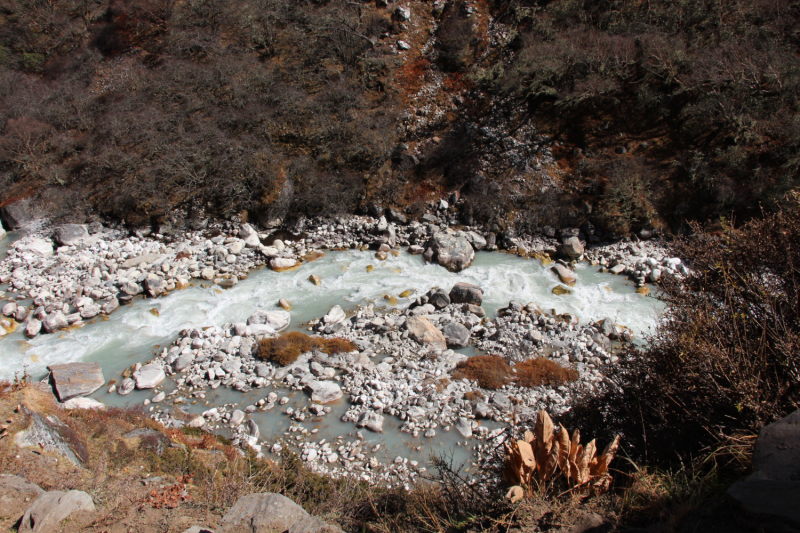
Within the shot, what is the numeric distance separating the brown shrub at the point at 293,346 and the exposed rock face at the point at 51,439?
392 centimetres

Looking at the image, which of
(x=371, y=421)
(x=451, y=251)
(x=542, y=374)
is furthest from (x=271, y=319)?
(x=542, y=374)

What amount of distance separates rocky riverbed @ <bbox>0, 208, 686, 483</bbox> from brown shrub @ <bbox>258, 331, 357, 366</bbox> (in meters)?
0.21

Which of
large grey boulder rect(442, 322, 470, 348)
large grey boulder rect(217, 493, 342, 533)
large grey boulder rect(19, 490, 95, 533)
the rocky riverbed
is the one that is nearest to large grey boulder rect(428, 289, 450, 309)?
the rocky riverbed

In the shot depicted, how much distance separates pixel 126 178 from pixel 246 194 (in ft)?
16.9

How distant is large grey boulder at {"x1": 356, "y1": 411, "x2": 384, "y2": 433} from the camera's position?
7723 mm

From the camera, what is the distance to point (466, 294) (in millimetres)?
12055

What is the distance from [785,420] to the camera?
137 inches

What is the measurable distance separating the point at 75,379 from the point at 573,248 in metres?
14.3

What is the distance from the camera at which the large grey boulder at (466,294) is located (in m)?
12.0

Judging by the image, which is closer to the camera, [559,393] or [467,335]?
[559,393]

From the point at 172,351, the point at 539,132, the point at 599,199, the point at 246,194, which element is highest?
the point at 539,132

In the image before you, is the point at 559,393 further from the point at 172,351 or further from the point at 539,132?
the point at 539,132

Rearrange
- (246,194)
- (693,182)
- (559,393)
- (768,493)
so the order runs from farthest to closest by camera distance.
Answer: (246,194)
(693,182)
(559,393)
(768,493)

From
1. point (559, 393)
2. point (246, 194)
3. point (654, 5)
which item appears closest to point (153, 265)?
point (246, 194)
